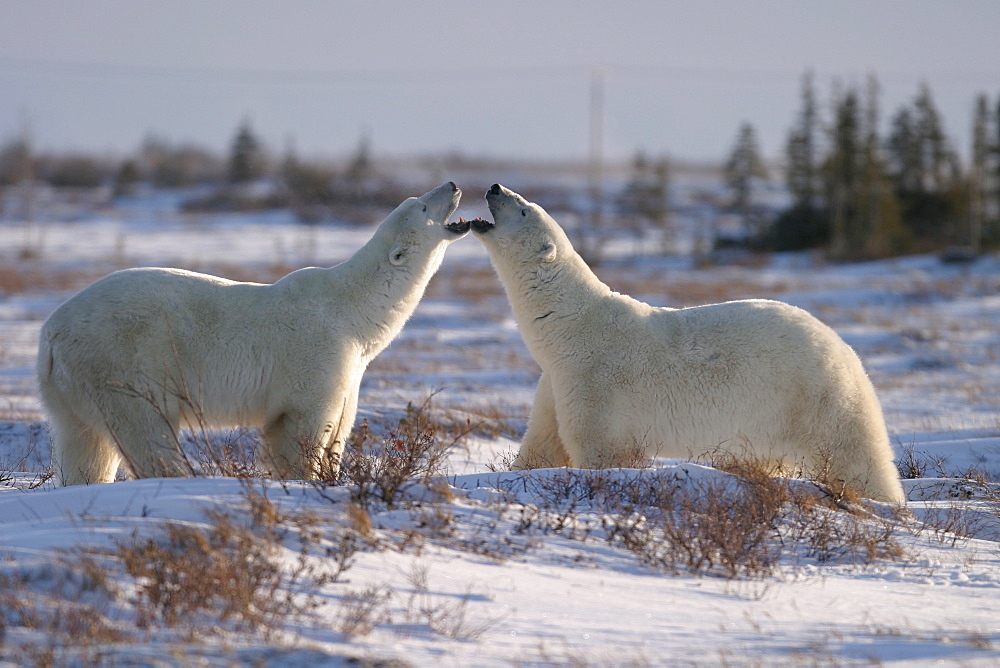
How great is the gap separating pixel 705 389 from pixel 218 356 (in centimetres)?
315

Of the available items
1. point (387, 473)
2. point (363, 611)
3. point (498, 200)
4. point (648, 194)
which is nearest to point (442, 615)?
point (363, 611)

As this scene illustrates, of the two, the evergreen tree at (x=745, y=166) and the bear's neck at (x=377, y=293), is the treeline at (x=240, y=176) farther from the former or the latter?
the bear's neck at (x=377, y=293)

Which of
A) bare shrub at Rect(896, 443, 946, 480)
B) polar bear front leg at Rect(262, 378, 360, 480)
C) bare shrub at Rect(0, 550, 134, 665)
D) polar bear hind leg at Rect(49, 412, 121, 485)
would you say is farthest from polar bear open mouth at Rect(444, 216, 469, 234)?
bare shrub at Rect(896, 443, 946, 480)

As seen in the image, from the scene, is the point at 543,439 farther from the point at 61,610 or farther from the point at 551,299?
the point at 61,610

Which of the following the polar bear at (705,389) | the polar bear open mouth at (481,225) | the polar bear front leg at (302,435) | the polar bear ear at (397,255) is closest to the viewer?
the polar bear front leg at (302,435)

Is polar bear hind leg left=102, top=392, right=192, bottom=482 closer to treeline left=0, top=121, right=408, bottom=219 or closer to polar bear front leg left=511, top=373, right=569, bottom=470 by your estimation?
polar bear front leg left=511, top=373, right=569, bottom=470

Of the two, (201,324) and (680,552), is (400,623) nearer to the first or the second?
(680,552)

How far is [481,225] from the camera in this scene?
674cm

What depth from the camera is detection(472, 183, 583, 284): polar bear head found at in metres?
6.72

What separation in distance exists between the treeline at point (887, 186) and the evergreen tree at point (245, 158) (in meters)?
32.9

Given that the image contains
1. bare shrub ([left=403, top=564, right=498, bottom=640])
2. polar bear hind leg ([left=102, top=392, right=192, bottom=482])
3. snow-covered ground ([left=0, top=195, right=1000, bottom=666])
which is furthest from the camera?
polar bear hind leg ([left=102, top=392, right=192, bottom=482])

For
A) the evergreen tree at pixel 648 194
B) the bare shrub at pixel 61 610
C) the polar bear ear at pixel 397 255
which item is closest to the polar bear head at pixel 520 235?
the polar bear ear at pixel 397 255

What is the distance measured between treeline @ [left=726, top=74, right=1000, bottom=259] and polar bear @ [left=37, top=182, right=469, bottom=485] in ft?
117

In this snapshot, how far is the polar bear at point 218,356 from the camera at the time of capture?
18.4 feet
